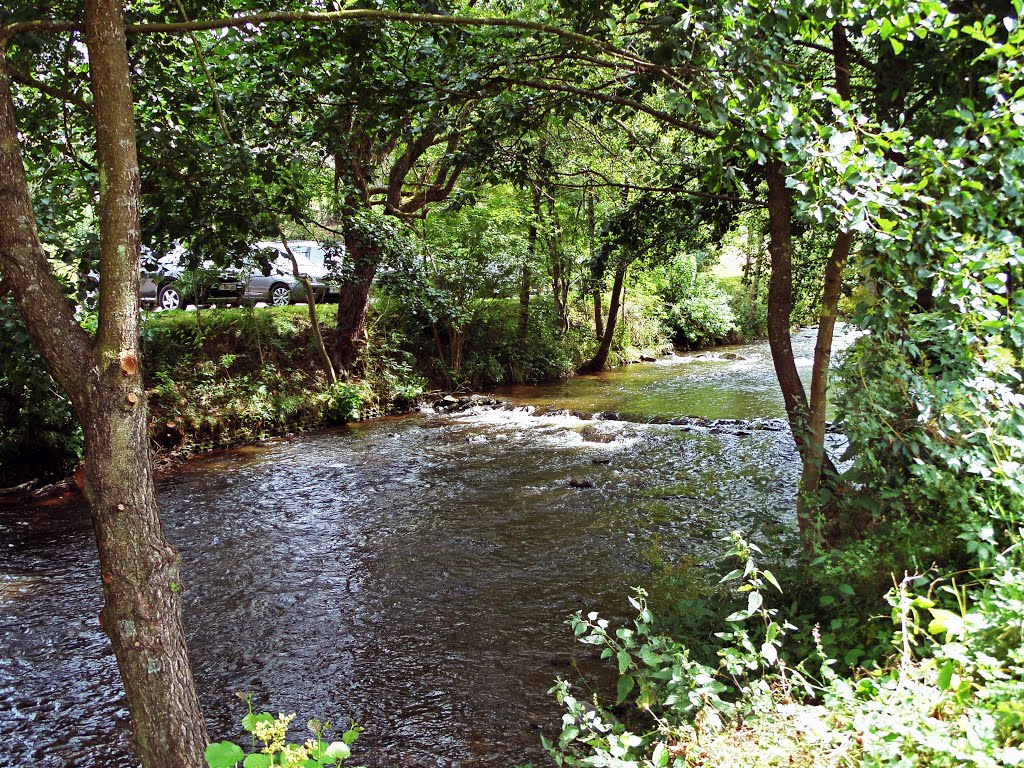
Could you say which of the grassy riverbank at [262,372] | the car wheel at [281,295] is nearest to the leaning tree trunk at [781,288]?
the grassy riverbank at [262,372]

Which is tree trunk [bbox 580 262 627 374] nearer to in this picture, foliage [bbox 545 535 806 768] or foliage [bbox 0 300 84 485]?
foliage [bbox 0 300 84 485]

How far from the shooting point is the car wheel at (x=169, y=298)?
16.7 metres

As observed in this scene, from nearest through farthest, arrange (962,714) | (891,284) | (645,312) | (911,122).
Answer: (962,714)
(891,284)
(911,122)
(645,312)

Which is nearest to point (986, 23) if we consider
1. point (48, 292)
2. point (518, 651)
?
point (48, 292)

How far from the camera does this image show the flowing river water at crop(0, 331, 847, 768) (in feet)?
15.8

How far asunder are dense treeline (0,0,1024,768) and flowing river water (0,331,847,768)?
1.15 metres

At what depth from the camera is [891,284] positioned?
3.84m

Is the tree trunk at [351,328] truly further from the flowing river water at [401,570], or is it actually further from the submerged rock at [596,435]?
the submerged rock at [596,435]

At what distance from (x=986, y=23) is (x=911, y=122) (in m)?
1.90

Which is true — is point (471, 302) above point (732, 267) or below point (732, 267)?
below

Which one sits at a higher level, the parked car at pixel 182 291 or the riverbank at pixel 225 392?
the parked car at pixel 182 291

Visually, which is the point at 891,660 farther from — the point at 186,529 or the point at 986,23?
the point at 186,529

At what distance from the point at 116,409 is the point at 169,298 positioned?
15862mm

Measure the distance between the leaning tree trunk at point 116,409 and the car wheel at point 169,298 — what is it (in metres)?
15.2
